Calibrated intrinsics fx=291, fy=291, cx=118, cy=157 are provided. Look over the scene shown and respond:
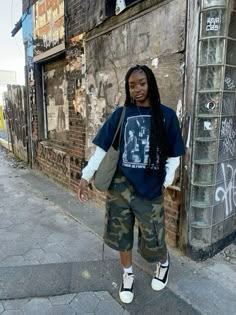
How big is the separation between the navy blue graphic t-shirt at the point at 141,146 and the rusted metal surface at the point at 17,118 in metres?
5.38

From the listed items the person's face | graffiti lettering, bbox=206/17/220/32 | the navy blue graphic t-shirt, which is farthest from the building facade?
the person's face

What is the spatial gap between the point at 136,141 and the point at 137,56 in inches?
61.8

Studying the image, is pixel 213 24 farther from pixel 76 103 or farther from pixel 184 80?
pixel 76 103

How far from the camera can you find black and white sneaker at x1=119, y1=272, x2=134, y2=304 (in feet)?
7.41

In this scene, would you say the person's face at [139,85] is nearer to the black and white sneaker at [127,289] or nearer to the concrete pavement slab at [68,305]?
A: the black and white sneaker at [127,289]

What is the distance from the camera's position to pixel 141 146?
2043mm

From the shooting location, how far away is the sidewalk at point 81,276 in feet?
7.26

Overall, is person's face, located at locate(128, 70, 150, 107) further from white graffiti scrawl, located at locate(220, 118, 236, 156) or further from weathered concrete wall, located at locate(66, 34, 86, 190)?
weathered concrete wall, located at locate(66, 34, 86, 190)

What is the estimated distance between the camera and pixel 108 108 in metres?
3.84

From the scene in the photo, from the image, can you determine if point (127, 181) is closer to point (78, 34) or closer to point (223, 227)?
point (223, 227)

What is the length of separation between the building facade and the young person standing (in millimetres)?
639

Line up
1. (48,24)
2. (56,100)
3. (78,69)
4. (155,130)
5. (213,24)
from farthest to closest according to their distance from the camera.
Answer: (56,100), (48,24), (78,69), (213,24), (155,130)

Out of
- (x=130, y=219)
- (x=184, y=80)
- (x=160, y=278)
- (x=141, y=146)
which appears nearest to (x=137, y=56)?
(x=184, y=80)

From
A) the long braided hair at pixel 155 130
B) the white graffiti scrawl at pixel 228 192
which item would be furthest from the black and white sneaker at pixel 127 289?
the white graffiti scrawl at pixel 228 192
